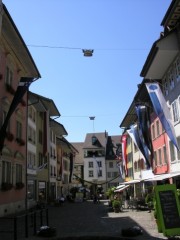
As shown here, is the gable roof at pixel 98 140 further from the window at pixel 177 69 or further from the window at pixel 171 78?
the window at pixel 177 69

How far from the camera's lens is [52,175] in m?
52.0

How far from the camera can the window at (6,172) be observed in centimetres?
2642

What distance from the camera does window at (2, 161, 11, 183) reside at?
2642cm

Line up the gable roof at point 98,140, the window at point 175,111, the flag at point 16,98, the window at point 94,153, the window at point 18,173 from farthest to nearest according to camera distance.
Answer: the gable roof at point 98,140 → the window at point 94,153 → the window at point 18,173 → the window at point 175,111 → the flag at point 16,98

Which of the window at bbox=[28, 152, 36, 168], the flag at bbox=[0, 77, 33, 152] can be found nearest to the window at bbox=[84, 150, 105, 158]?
the window at bbox=[28, 152, 36, 168]

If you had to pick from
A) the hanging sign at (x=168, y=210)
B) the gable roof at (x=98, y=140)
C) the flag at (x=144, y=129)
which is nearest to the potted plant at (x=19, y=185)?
the flag at (x=144, y=129)

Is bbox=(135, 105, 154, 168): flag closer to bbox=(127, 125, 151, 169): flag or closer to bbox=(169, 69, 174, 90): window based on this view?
bbox=(127, 125, 151, 169): flag

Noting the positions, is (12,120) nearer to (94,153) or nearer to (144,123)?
(144,123)

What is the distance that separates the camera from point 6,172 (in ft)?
88.9

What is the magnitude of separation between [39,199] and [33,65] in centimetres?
1544

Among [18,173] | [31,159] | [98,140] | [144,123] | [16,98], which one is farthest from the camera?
[98,140]

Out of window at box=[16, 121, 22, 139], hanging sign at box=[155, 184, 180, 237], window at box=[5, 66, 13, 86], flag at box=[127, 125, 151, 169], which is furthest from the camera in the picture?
flag at box=[127, 125, 151, 169]

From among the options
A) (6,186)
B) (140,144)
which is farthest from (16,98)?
(140,144)

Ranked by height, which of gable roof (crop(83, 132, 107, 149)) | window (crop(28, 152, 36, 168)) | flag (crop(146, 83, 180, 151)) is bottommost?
window (crop(28, 152, 36, 168))
